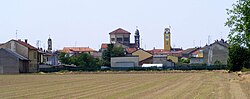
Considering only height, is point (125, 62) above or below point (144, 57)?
below

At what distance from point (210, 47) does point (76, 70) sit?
4033 cm

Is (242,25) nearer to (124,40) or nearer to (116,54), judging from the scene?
(116,54)

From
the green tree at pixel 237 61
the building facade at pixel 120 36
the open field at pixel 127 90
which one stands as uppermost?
the building facade at pixel 120 36

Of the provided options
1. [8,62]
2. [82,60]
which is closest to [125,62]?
[82,60]

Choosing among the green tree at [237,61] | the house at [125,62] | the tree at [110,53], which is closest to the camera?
the green tree at [237,61]

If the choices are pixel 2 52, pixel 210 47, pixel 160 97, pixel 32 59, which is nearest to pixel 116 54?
pixel 210 47

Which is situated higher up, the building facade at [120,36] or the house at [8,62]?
the building facade at [120,36]

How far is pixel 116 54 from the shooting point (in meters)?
140

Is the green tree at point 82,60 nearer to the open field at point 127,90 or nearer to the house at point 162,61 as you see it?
the house at point 162,61

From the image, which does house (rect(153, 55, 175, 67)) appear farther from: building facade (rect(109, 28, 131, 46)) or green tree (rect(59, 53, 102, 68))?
building facade (rect(109, 28, 131, 46))

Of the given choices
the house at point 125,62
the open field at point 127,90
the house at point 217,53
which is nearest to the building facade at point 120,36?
the house at point 217,53

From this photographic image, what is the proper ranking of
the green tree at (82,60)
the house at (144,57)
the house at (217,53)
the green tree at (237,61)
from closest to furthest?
the green tree at (237,61) → the house at (217,53) → the green tree at (82,60) → the house at (144,57)

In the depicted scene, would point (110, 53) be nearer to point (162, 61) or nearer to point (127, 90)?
point (162, 61)

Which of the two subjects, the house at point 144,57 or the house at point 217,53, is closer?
the house at point 217,53
